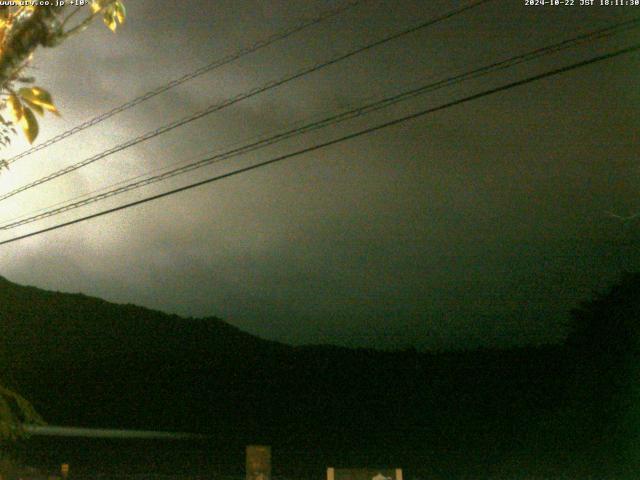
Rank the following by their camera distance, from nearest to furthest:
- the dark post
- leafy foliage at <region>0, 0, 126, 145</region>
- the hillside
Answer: leafy foliage at <region>0, 0, 126, 145</region>, the dark post, the hillside

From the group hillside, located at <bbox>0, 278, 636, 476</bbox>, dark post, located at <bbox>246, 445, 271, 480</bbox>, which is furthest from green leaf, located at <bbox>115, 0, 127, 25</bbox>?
hillside, located at <bbox>0, 278, 636, 476</bbox>

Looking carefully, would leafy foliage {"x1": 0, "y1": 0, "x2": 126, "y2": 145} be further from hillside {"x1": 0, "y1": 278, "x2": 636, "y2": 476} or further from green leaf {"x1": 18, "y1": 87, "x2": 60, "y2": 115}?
hillside {"x1": 0, "y1": 278, "x2": 636, "y2": 476}

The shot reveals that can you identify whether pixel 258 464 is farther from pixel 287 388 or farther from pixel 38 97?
pixel 287 388

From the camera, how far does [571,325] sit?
2505 cm

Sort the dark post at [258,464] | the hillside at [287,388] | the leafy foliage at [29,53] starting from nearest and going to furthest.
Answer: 1. the leafy foliage at [29,53]
2. the dark post at [258,464]
3. the hillside at [287,388]

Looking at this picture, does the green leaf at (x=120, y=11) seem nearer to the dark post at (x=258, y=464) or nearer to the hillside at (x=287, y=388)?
the dark post at (x=258, y=464)

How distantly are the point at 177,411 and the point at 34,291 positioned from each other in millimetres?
18257

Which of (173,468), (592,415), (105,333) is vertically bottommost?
(173,468)

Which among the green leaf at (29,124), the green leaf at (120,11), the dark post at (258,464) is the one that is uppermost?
the green leaf at (120,11)

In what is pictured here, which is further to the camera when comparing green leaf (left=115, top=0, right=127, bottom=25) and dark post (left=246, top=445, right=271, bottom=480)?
dark post (left=246, top=445, right=271, bottom=480)

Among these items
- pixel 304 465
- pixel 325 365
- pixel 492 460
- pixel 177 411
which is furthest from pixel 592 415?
pixel 177 411

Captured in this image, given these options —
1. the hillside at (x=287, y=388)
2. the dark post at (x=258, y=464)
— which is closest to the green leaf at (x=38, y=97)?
the dark post at (x=258, y=464)

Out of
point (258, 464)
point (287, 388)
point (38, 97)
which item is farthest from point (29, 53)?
point (287, 388)

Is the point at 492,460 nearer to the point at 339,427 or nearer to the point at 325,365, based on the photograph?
the point at 339,427
